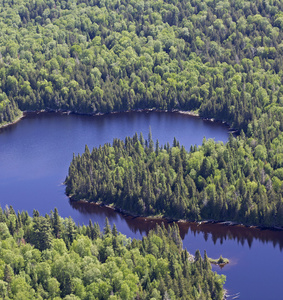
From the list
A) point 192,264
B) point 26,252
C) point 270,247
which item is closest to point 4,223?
point 26,252

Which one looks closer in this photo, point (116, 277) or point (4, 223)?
point (116, 277)

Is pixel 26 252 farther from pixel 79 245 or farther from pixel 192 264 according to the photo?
pixel 192 264

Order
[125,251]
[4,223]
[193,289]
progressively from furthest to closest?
[4,223] < [125,251] < [193,289]

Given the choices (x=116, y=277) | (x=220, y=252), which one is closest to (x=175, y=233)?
(x=220, y=252)

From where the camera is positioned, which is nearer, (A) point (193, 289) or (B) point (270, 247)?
(A) point (193, 289)

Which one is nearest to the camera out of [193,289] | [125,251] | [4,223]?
[193,289]

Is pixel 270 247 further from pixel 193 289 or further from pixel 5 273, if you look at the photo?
pixel 5 273
